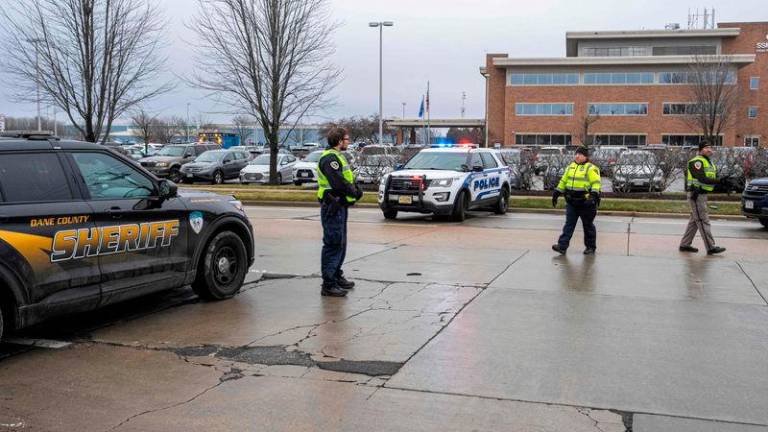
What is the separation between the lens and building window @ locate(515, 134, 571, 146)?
70.3 m

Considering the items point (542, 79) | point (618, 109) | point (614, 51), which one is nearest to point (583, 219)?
point (618, 109)

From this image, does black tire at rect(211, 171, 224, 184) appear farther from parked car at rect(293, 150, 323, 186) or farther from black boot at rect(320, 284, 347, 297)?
black boot at rect(320, 284, 347, 297)

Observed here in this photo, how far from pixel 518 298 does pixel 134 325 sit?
3913 millimetres

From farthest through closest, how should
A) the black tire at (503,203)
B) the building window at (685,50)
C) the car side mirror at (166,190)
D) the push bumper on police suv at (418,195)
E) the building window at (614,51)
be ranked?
the building window at (614,51) → the building window at (685,50) → the black tire at (503,203) → the push bumper on police suv at (418,195) → the car side mirror at (166,190)

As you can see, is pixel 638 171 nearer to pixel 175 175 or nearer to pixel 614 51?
pixel 175 175

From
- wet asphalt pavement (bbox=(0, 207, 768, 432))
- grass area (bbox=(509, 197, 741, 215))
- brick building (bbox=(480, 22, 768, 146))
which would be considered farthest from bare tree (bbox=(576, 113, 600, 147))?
wet asphalt pavement (bbox=(0, 207, 768, 432))

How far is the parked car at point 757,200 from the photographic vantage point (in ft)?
46.1

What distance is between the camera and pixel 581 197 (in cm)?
1091

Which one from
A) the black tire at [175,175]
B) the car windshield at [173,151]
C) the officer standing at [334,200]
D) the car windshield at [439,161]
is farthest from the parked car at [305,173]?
the officer standing at [334,200]

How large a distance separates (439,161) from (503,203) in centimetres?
258

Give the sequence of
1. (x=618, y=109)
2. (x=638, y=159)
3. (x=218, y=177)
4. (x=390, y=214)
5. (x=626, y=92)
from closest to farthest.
→ (x=390, y=214)
(x=638, y=159)
(x=218, y=177)
(x=626, y=92)
(x=618, y=109)

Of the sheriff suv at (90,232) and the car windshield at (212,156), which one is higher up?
the car windshield at (212,156)

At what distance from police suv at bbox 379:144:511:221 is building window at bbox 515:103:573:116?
183 feet

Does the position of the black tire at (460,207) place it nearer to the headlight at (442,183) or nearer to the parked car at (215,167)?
the headlight at (442,183)
